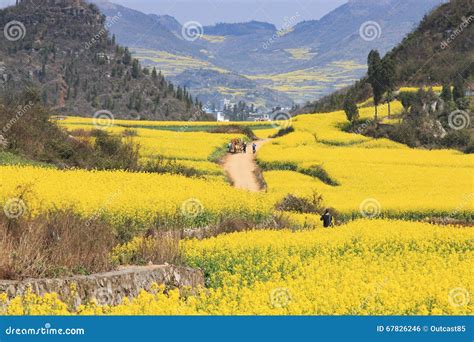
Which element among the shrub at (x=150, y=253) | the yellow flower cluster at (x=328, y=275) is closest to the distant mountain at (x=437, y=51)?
the yellow flower cluster at (x=328, y=275)

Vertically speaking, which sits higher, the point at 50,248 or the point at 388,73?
the point at 388,73

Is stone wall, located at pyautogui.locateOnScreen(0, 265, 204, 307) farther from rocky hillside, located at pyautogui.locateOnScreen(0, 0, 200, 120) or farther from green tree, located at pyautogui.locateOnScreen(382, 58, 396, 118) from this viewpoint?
rocky hillside, located at pyautogui.locateOnScreen(0, 0, 200, 120)

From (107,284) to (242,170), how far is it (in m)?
42.5

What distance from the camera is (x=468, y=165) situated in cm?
5984

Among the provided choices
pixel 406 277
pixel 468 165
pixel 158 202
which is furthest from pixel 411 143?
pixel 406 277

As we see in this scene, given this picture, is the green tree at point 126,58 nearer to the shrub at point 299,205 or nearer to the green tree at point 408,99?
the green tree at point 408,99

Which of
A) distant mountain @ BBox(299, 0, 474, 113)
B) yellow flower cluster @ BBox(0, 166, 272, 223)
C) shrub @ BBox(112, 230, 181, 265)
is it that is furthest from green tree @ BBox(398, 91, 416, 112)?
shrub @ BBox(112, 230, 181, 265)

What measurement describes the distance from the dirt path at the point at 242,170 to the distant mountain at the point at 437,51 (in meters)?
48.9

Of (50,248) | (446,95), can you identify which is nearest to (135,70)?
(446,95)

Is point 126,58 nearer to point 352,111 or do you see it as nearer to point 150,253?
point 352,111

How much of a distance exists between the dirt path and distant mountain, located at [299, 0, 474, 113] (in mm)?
48939

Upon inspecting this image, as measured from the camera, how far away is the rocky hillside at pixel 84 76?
17012cm

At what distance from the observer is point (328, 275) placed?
59.6ft

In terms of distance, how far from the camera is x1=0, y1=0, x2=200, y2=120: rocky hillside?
6698 inches
